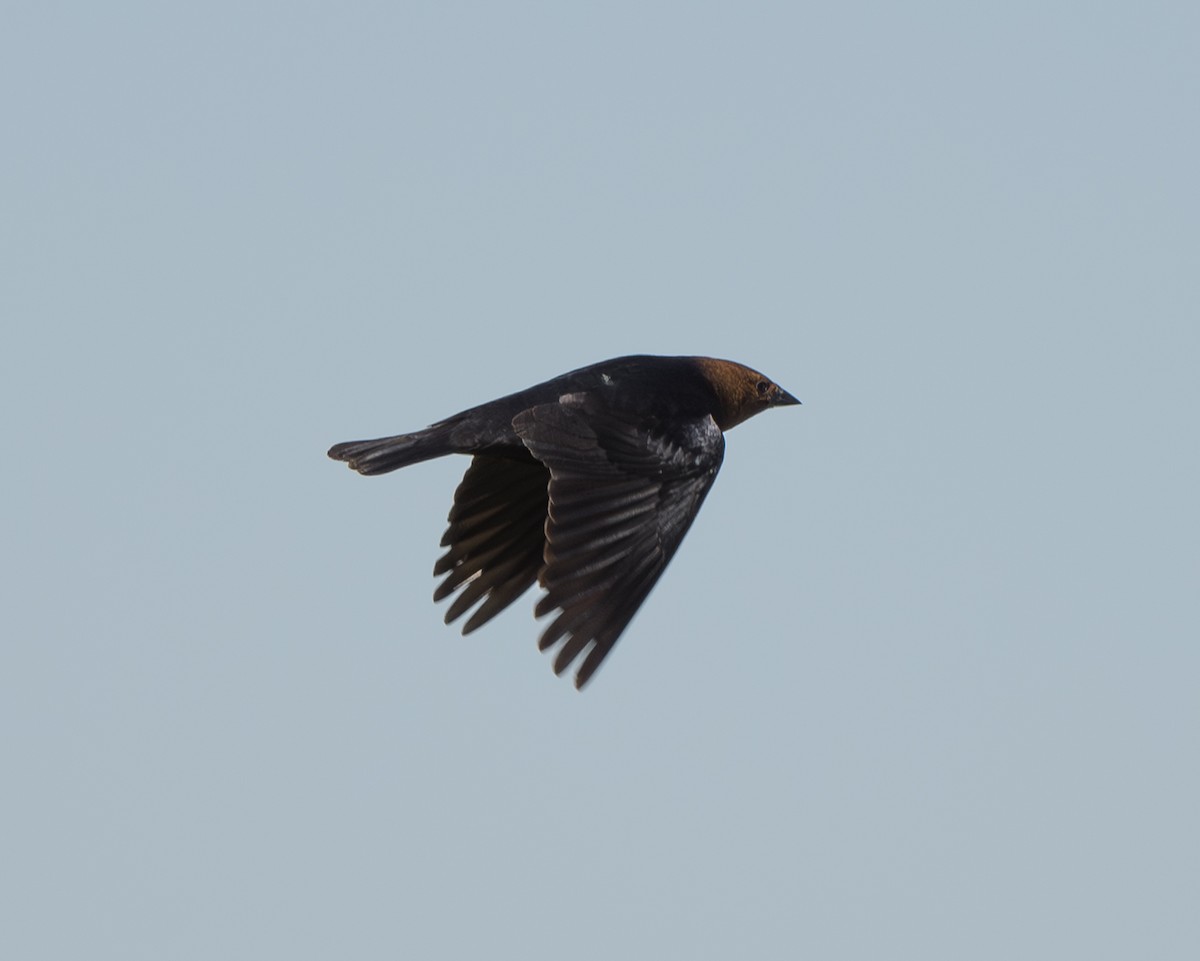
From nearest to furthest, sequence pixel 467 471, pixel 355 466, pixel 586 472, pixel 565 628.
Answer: pixel 565 628 → pixel 586 472 → pixel 355 466 → pixel 467 471

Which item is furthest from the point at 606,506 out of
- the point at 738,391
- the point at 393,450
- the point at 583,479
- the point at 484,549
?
the point at 738,391

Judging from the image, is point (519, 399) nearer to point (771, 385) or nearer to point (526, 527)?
point (526, 527)

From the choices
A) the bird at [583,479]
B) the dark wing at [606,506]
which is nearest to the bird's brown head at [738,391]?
the bird at [583,479]

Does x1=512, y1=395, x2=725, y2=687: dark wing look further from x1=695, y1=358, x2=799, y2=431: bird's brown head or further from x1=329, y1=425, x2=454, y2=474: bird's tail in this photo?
x1=695, y1=358, x2=799, y2=431: bird's brown head

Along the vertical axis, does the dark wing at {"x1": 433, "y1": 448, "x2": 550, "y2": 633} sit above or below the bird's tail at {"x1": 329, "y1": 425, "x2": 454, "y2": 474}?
below

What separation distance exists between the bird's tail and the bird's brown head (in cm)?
172

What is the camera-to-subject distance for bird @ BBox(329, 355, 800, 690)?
858 cm

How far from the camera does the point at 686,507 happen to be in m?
9.19

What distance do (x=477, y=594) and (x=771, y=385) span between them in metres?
2.28

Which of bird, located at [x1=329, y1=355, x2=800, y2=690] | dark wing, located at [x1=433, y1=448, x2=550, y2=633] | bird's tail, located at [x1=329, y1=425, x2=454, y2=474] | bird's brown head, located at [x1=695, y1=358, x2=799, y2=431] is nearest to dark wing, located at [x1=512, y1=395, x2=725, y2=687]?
bird, located at [x1=329, y1=355, x2=800, y2=690]

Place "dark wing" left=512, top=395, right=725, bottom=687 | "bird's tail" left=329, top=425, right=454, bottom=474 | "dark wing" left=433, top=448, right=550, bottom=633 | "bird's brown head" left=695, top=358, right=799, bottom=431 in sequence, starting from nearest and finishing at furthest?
"dark wing" left=512, top=395, right=725, bottom=687 → "bird's tail" left=329, top=425, right=454, bottom=474 → "dark wing" left=433, top=448, right=550, bottom=633 → "bird's brown head" left=695, top=358, right=799, bottom=431

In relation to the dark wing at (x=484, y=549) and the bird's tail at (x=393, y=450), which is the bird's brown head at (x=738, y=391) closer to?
the dark wing at (x=484, y=549)

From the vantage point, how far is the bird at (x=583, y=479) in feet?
28.1

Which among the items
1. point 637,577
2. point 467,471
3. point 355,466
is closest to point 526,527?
point 467,471
